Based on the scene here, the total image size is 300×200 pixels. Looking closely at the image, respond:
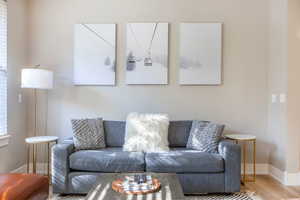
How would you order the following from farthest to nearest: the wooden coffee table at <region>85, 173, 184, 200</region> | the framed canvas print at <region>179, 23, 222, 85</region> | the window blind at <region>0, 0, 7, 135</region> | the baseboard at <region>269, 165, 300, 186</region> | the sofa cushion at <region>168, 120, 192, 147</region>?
the framed canvas print at <region>179, 23, 222, 85</region>
the sofa cushion at <region>168, 120, 192, 147</region>
the baseboard at <region>269, 165, 300, 186</region>
the window blind at <region>0, 0, 7, 135</region>
the wooden coffee table at <region>85, 173, 184, 200</region>

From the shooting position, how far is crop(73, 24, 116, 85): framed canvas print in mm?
3992

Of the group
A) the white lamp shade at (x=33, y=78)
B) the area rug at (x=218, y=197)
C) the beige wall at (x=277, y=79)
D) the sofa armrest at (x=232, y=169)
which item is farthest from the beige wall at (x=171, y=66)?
the area rug at (x=218, y=197)

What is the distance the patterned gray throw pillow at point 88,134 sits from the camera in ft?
11.0

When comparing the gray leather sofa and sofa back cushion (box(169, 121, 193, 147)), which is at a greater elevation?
sofa back cushion (box(169, 121, 193, 147))

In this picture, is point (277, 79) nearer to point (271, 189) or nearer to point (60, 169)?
point (271, 189)

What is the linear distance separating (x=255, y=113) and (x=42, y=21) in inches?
144

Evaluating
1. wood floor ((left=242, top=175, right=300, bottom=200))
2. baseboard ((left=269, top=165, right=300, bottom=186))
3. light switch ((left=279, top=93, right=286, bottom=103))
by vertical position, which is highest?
light switch ((left=279, top=93, right=286, bottom=103))

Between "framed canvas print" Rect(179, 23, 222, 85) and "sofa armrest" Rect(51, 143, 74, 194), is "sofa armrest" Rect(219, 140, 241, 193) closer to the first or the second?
"framed canvas print" Rect(179, 23, 222, 85)

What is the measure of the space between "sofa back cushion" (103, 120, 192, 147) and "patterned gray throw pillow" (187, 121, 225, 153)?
16 centimetres

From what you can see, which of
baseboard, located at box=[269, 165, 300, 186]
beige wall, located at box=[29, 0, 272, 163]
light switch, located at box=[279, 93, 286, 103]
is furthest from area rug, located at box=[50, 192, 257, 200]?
light switch, located at box=[279, 93, 286, 103]

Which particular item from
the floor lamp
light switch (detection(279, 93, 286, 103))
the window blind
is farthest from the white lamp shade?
light switch (detection(279, 93, 286, 103))

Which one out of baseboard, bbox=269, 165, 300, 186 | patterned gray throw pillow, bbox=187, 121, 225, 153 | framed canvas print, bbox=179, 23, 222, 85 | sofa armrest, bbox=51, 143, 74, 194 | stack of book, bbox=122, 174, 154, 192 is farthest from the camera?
framed canvas print, bbox=179, 23, 222, 85

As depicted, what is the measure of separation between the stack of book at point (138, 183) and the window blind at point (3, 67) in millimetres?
2050

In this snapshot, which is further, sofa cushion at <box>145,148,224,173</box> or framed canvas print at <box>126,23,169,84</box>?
framed canvas print at <box>126,23,169,84</box>
